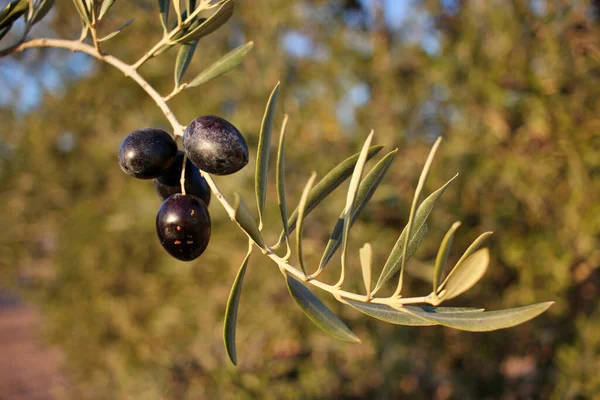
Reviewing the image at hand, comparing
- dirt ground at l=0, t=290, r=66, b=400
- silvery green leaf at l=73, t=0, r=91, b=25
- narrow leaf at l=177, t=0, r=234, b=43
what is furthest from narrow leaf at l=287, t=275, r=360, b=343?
dirt ground at l=0, t=290, r=66, b=400

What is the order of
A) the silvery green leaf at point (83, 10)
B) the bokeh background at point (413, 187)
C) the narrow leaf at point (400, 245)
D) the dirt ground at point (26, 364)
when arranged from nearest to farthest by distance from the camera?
the narrow leaf at point (400, 245)
the silvery green leaf at point (83, 10)
the bokeh background at point (413, 187)
the dirt ground at point (26, 364)

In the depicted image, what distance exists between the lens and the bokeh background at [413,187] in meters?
1.60

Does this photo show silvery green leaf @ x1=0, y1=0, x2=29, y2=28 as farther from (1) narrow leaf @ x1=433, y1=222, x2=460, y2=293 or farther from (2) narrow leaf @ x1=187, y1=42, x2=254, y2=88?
(1) narrow leaf @ x1=433, y1=222, x2=460, y2=293

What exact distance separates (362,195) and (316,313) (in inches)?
6.2

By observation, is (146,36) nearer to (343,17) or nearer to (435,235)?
(343,17)

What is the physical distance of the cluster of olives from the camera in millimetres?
531

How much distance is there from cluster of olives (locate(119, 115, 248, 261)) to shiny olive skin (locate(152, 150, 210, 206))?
15 mm

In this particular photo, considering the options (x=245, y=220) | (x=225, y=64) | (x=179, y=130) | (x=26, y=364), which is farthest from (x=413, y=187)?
(x=26, y=364)

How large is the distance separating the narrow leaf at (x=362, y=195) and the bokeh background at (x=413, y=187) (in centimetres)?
109

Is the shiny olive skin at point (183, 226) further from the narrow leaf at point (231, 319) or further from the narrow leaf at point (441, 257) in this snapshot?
the narrow leaf at point (441, 257)

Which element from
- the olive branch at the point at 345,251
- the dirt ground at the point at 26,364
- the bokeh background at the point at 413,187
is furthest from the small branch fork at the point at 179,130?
the dirt ground at the point at 26,364

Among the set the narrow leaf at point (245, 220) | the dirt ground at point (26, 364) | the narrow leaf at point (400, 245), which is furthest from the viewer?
the dirt ground at point (26, 364)

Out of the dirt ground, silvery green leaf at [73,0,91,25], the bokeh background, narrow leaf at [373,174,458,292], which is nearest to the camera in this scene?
narrow leaf at [373,174,458,292]

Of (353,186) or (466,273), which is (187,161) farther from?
(466,273)
